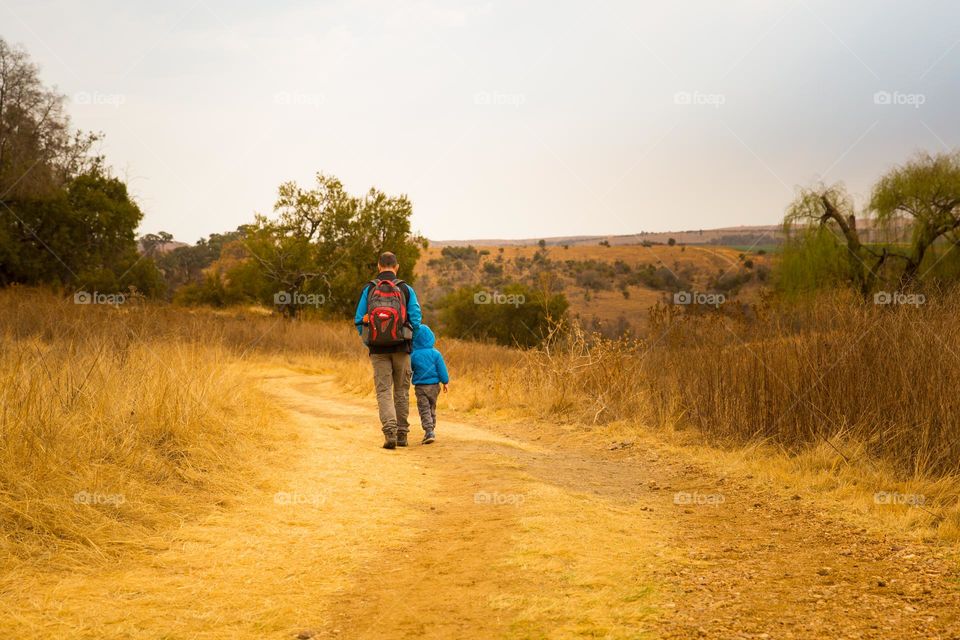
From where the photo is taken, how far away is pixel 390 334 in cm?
871

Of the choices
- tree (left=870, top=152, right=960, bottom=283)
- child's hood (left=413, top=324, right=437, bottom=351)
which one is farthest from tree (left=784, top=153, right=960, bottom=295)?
child's hood (left=413, top=324, right=437, bottom=351)

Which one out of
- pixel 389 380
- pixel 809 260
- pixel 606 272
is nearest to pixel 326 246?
pixel 809 260

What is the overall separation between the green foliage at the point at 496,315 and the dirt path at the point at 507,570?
38.6 m

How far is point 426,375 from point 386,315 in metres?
1.37

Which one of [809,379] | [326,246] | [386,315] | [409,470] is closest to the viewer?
[409,470]

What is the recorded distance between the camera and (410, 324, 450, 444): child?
968 centimetres

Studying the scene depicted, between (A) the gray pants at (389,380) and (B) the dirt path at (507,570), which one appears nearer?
(B) the dirt path at (507,570)

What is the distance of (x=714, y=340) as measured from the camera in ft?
34.5

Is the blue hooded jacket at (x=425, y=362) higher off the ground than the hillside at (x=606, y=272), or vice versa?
the hillside at (x=606, y=272)

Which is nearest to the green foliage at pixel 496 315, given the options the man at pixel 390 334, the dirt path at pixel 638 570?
the man at pixel 390 334

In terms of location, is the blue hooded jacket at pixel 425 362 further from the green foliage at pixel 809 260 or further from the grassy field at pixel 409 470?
the green foliage at pixel 809 260

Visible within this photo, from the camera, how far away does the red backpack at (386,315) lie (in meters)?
8.69

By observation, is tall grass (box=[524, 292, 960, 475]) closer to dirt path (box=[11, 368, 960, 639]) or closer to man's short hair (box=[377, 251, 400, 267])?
dirt path (box=[11, 368, 960, 639])

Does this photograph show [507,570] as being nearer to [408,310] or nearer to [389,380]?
[389,380]
